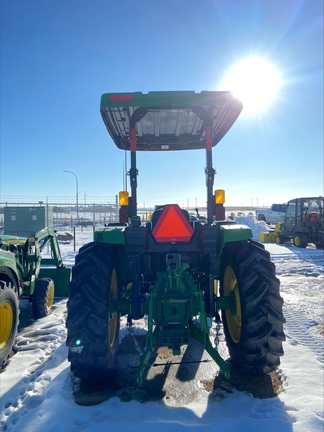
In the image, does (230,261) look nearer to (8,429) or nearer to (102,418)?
(102,418)

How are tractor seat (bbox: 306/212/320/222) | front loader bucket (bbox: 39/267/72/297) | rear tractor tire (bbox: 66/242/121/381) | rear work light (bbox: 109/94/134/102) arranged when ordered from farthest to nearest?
tractor seat (bbox: 306/212/320/222)
front loader bucket (bbox: 39/267/72/297)
rear work light (bbox: 109/94/134/102)
rear tractor tire (bbox: 66/242/121/381)

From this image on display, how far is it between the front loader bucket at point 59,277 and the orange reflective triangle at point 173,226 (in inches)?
150

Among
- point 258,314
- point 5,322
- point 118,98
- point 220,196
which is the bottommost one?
point 5,322

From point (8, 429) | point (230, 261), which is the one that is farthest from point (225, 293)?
point (8, 429)

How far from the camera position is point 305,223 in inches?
517

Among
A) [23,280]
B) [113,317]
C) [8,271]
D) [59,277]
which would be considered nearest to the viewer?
[113,317]

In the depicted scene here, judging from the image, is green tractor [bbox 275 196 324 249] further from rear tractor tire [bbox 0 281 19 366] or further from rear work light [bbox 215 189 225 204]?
rear tractor tire [bbox 0 281 19 366]

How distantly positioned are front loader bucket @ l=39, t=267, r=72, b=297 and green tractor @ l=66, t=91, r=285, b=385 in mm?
2851

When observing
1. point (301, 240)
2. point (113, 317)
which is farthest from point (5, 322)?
point (301, 240)

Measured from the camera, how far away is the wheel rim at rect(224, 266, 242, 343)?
304 cm

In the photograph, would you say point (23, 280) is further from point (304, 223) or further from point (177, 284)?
point (304, 223)

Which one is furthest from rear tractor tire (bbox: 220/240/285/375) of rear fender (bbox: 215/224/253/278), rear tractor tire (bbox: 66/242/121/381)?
rear tractor tire (bbox: 66/242/121/381)

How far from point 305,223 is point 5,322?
13.3 metres

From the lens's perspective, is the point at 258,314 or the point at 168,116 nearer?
the point at 258,314
